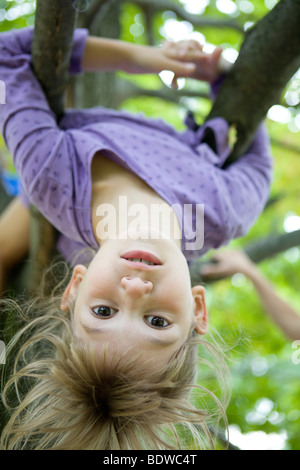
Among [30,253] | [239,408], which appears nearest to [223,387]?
[30,253]

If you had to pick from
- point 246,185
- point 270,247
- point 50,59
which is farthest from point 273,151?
point 50,59

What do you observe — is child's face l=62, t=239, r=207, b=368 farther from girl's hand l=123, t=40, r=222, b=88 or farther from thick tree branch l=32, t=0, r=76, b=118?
girl's hand l=123, t=40, r=222, b=88

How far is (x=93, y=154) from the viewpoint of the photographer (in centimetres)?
138

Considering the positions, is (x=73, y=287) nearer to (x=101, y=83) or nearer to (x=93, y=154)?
(x=93, y=154)

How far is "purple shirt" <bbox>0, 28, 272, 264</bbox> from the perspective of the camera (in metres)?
1.34

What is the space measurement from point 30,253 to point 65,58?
68cm

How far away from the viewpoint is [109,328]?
3.80 ft

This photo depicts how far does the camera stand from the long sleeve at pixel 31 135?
1.33 meters

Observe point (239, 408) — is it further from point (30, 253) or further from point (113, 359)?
point (113, 359)

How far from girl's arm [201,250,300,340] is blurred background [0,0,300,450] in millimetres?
155

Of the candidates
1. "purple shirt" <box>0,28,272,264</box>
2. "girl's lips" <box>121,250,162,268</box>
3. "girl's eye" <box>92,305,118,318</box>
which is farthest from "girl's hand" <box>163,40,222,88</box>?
"girl's eye" <box>92,305,118,318</box>

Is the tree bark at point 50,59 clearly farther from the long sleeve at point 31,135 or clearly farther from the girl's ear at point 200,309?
the girl's ear at point 200,309

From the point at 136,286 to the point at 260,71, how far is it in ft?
2.43

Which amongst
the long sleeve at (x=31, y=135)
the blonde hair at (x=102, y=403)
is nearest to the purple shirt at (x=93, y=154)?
the long sleeve at (x=31, y=135)
